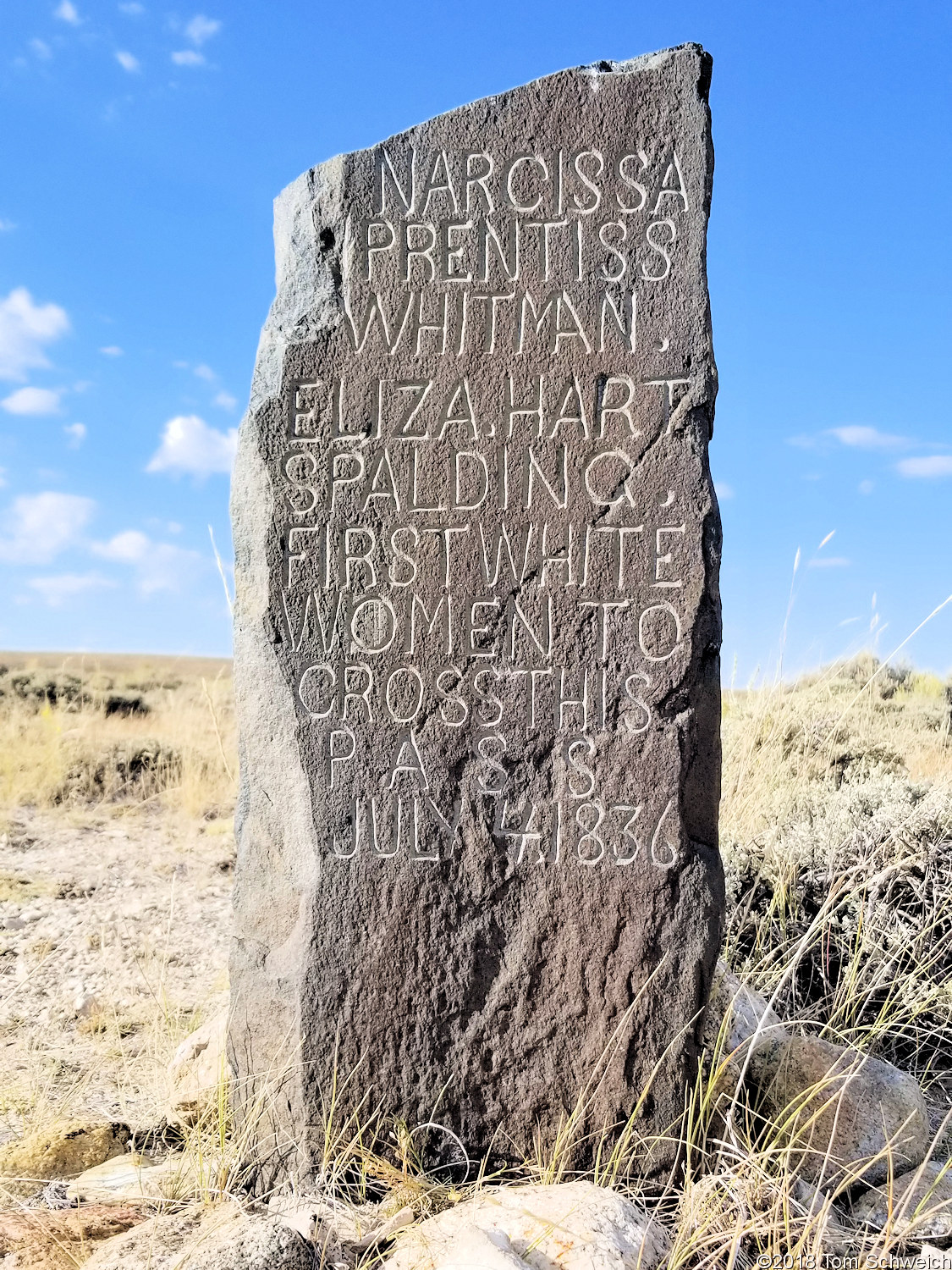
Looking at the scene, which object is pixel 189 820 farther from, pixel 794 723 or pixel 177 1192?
pixel 177 1192

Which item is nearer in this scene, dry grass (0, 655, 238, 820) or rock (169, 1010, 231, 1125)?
rock (169, 1010, 231, 1125)

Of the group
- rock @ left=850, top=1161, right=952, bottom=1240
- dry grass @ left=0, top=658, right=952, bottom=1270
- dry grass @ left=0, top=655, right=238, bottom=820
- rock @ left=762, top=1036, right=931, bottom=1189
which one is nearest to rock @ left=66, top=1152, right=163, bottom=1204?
dry grass @ left=0, top=658, right=952, bottom=1270

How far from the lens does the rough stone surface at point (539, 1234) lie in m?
2.20

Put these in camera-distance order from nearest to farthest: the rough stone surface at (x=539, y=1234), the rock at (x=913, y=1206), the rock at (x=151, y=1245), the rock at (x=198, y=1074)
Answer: the rough stone surface at (x=539, y=1234) < the rock at (x=151, y=1245) < the rock at (x=913, y=1206) < the rock at (x=198, y=1074)

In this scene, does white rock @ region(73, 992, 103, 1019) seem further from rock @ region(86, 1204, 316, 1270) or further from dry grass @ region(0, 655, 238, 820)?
dry grass @ region(0, 655, 238, 820)

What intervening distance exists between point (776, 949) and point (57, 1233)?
2.25 meters

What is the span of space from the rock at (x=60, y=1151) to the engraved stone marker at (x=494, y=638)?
1.67 feet

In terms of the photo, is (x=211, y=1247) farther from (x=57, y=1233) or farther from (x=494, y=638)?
(x=494, y=638)

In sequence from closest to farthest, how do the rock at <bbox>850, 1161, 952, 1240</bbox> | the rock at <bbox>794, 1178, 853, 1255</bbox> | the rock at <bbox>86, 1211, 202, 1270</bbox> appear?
1. the rock at <bbox>86, 1211, 202, 1270</bbox>
2. the rock at <bbox>794, 1178, 853, 1255</bbox>
3. the rock at <bbox>850, 1161, 952, 1240</bbox>

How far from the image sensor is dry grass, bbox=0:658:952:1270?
2635mm

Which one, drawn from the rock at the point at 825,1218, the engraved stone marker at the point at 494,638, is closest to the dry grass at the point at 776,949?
→ the rock at the point at 825,1218

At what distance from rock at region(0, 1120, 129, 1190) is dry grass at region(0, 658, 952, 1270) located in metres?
0.27

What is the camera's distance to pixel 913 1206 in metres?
2.96

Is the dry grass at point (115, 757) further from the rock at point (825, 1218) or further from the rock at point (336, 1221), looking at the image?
the rock at point (825, 1218)
